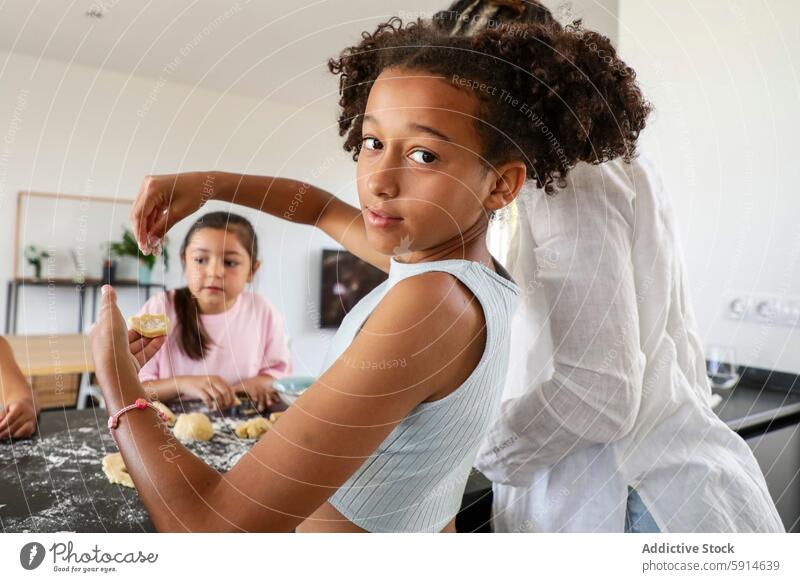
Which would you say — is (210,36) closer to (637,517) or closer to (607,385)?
(607,385)

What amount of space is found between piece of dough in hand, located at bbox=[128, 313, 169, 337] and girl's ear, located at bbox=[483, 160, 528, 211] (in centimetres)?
22

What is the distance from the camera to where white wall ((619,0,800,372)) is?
2.19 feet

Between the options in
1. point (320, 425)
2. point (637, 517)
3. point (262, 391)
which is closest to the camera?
point (320, 425)

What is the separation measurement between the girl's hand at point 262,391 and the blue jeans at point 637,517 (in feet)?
1.15

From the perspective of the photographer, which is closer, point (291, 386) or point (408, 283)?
point (408, 283)

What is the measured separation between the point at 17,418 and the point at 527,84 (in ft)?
1.67

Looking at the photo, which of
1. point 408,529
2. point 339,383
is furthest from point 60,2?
point 408,529

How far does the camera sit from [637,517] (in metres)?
0.51

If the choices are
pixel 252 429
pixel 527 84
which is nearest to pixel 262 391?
pixel 252 429

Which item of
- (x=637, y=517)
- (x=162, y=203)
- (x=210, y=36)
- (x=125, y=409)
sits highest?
(x=210, y=36)

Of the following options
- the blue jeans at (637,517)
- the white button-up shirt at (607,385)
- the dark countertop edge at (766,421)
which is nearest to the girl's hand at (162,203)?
the white button-up shirt at (607,385)

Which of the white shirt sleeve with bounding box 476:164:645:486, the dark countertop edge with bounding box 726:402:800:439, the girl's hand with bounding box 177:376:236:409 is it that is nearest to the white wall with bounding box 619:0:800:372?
the dark countertop edge with bounding box 726:402:800:439
